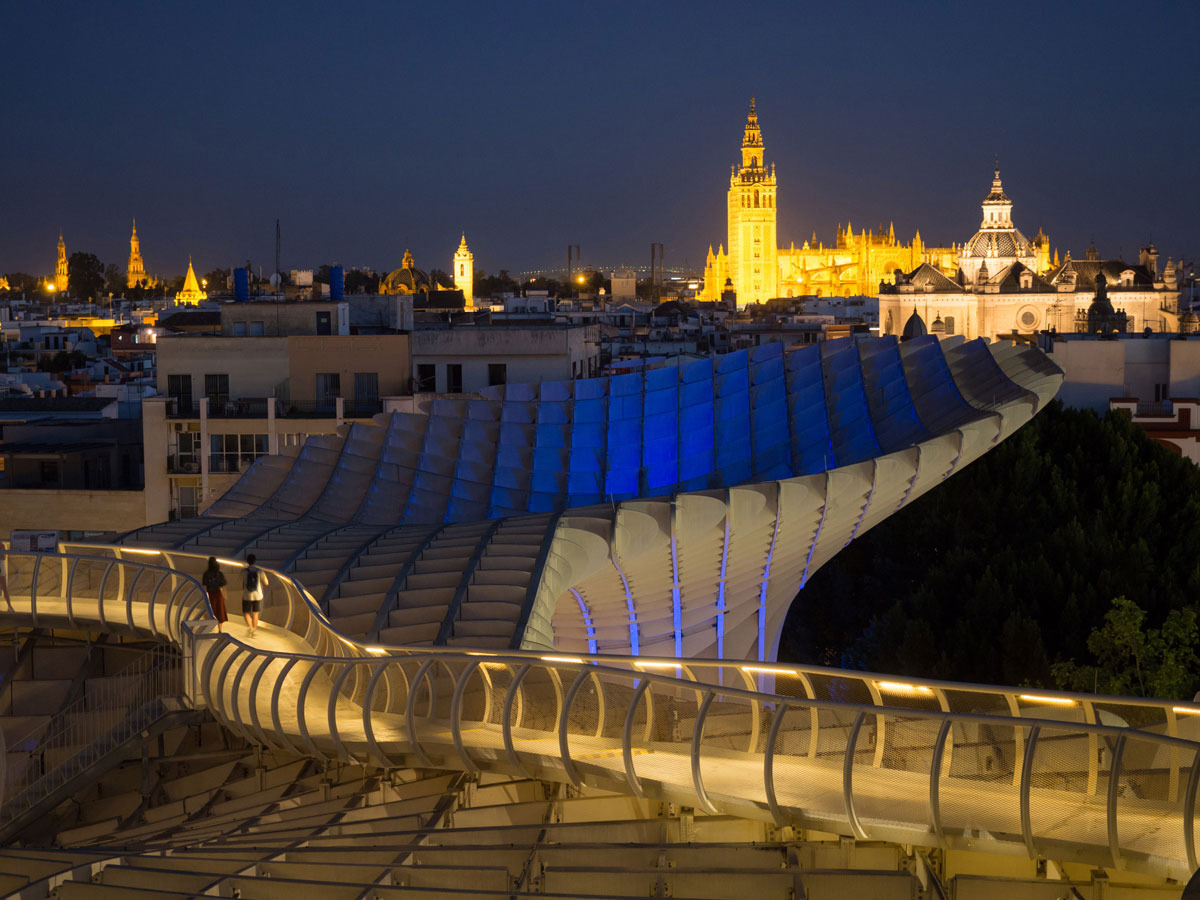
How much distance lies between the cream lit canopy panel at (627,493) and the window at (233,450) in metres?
7.19

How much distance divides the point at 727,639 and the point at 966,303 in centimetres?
9329

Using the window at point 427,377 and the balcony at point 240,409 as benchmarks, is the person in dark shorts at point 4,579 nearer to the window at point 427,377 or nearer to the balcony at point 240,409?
the balcony at point 240,409

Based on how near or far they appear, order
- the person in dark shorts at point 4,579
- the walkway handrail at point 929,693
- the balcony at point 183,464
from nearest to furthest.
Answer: the walkway handrail at point 929,693 < the person in dark shorts at point 4,579 < the balcony at point 183,464

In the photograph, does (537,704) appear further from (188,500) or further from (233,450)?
(233,450)

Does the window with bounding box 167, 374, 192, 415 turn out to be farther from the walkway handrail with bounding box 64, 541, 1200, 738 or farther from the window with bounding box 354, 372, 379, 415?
the walkway handrail with bounding box 64, 541, 1200, 738

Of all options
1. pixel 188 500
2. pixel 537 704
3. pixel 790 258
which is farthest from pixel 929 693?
pixel 790 258

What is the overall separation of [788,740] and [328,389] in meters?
27.6

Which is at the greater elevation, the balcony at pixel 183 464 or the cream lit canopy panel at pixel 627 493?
the cream lit canopy panel at pixel 627 493

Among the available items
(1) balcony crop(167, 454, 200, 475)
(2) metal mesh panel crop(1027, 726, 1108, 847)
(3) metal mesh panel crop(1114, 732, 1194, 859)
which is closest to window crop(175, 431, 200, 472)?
(1) balcony crop(167, 454, 200, 475)

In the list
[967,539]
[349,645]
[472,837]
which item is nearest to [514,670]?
[472,837]

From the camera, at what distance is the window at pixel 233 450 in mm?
33281

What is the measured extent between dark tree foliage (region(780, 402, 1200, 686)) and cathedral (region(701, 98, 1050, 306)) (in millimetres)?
155547

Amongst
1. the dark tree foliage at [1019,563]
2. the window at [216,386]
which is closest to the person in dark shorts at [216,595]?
the dark tree foliage at [1019,563]

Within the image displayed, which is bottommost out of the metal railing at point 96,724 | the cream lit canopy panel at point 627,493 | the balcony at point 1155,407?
the metal railing at point 96,724
